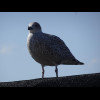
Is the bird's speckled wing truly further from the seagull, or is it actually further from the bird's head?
→ the bird's head

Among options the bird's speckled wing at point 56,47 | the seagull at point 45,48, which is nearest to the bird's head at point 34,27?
the seagull at point 45,48

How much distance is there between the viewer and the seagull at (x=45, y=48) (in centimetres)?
799

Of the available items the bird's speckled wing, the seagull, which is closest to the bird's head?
the seagull

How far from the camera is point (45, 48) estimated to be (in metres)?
8.01

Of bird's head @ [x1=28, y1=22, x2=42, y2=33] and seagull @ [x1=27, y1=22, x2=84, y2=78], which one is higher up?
bird's head @ [x1=28, y1=22, x2=42, y2=33]

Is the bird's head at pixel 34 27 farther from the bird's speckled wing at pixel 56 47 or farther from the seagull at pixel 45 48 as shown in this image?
the bird's speckled wing at pixel 56 47

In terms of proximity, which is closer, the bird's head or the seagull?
the seagull

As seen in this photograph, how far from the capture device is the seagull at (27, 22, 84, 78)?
799 centimetres

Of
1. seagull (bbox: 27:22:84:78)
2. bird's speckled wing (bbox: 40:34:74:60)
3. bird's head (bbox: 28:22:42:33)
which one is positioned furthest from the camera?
bird's head (bbox: 28:22:42:33)

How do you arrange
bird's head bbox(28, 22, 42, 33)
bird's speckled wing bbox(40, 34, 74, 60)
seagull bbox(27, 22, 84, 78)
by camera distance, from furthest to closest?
bird's head bbox(28, 22, 42, 33) → bird's speckled wing bbox(40, 34, 74, 60) → seagull bbox(27, 22, 84, 78)

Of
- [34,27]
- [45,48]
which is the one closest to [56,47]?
[45,48]

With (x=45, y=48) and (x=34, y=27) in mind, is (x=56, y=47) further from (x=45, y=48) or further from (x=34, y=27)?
(x=34, y=27)
